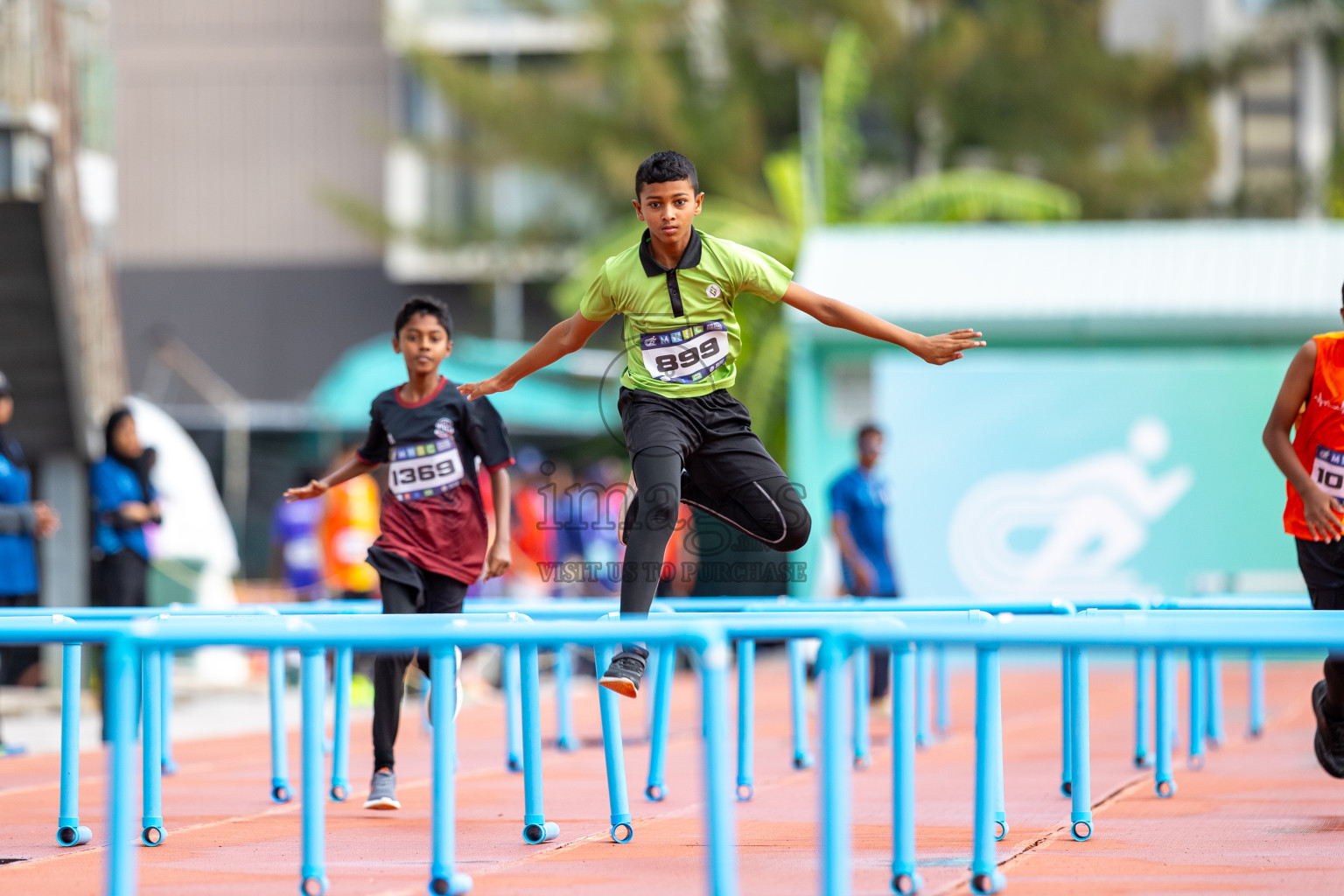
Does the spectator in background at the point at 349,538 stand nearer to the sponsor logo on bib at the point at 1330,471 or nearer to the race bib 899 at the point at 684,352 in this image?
the race bib 899 at the point at 684,352

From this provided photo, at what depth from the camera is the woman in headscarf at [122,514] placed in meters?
10.6

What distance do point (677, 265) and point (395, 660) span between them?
6.61 ft

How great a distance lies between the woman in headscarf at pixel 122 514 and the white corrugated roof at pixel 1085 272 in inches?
284

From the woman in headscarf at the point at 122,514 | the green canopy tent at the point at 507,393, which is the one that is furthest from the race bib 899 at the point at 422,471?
the green canopy tent at the point at 507,393

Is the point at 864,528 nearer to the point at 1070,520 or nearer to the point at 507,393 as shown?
the point at 1070,520

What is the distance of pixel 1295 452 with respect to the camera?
21.6ft

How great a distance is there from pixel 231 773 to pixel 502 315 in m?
22.3

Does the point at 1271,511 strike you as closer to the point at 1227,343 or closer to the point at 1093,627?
the point at 1227,343

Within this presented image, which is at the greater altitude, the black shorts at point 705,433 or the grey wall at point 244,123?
the grey wall at point 244,123

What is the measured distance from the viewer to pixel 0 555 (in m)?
9.81

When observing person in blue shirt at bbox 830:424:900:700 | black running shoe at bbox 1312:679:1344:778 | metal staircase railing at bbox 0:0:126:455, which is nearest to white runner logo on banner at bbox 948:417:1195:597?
person in blue shirt at bbox 830:424:900:700

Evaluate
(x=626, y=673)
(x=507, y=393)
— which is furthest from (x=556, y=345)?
(x=507, y=393)

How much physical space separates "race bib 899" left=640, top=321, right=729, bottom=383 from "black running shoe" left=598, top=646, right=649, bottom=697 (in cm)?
96

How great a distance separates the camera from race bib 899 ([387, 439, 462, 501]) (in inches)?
278
